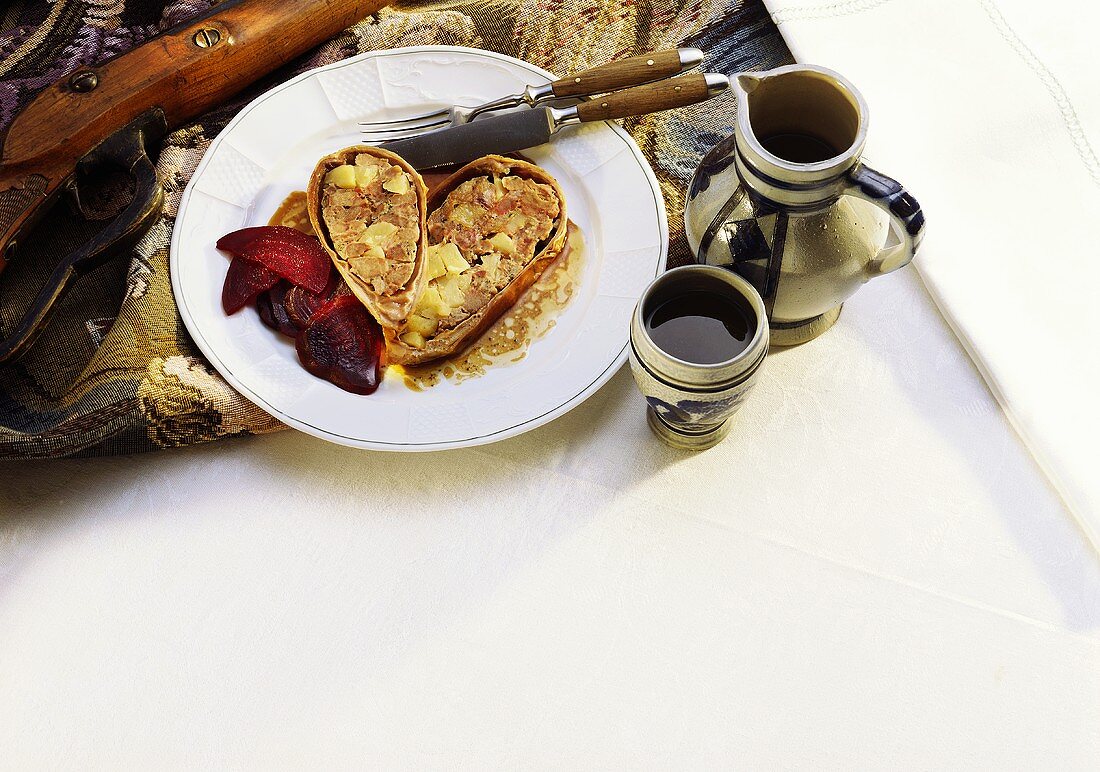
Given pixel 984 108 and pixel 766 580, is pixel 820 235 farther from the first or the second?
pixel 984 108

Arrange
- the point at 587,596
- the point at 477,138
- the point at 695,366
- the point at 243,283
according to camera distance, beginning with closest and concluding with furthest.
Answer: the point at 695,366 → the point at 587,596 → the point at 243,283 → the point at 477,138

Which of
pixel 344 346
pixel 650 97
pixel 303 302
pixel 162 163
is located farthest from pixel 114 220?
pixel 650 97

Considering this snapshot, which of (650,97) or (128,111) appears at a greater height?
(128,111)

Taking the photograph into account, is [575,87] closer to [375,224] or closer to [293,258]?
[375,224]

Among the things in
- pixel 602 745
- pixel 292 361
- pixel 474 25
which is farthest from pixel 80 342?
pixel 602 745

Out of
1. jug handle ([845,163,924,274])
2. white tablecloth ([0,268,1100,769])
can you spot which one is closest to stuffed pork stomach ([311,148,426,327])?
white tablecloth ([0,268,1100,769])

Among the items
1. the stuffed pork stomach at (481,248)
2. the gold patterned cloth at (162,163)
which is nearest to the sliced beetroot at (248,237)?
the gold patterned cloth at (162,163)
